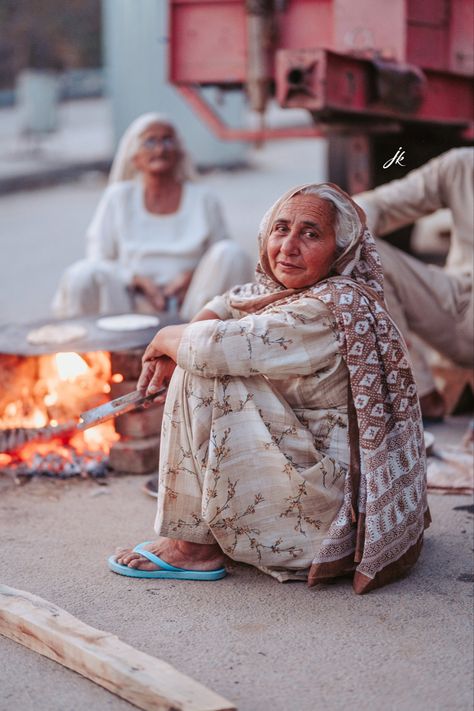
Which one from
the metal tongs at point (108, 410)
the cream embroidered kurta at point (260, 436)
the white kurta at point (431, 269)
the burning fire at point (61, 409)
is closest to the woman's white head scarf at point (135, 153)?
the white kurta at point (431, 269)

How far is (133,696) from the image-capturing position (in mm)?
2566

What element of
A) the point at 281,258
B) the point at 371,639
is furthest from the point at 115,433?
the point at 371,639

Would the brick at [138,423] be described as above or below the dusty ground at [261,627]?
above

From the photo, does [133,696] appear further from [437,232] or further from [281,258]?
[437,232]

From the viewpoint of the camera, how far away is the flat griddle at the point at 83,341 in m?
4.36

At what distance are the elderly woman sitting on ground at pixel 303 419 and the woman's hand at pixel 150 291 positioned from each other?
8.01 feet

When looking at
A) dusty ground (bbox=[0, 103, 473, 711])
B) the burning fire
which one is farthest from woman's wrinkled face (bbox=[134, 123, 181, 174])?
dusty ground (bbox=[0, 103, 473, 711])

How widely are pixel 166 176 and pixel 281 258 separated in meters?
2.87

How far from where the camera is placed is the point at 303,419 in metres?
3.28

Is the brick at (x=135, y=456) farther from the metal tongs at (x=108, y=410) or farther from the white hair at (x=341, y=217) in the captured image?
the white hair at (x=341, y=217)

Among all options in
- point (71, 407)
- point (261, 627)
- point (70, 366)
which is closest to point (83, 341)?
point (70, 366)

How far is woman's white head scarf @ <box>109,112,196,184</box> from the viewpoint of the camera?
19.0 ft

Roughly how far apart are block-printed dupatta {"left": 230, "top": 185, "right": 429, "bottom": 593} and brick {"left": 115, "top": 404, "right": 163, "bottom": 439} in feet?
4.22

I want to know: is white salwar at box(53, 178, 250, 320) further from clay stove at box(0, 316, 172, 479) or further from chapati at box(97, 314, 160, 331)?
clay stove at box(0, 316, 172, 479)
